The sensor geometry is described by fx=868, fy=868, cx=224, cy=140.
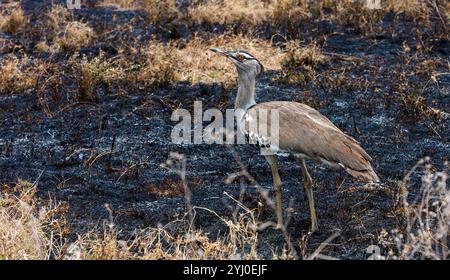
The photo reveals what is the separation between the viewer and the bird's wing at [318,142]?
6.09 m

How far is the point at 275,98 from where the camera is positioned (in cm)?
983

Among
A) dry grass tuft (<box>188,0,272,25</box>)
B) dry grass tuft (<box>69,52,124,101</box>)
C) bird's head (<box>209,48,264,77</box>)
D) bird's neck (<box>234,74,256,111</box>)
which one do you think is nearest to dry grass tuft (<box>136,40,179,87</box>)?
dry grass tuft (<box>69,52,124,101</box>)

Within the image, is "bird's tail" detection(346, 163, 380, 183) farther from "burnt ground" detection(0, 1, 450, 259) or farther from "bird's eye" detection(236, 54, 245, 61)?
"bird's eye" detection(236, 54, 245, 61)

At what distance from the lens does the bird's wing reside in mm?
6090

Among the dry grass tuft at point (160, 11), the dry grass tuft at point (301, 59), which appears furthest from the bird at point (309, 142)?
the dry grass tuft at point (160, 11)

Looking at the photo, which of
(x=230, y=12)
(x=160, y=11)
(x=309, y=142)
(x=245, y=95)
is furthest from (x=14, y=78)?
(x=309, y=142)

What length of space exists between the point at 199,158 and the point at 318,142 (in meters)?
2.31

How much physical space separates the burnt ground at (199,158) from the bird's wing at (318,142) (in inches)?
21.8

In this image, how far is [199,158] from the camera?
8320 millimetres

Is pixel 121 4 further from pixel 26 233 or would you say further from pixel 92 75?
pixel 26 233

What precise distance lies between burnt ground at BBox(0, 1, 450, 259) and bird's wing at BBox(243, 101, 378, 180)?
55 centimetres

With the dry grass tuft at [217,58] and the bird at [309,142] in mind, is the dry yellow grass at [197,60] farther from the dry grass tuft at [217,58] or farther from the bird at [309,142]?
the bird at [309,142]

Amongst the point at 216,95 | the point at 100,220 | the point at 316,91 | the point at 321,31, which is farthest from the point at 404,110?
the point at 100,220
